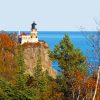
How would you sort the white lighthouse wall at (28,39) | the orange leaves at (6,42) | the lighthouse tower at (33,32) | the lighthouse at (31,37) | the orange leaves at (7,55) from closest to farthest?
the orange leaves at (7,55), the orange leaves at (6,42), the white lighthouse wall at (28,39), the lighthouse at (31,37), the lighthouse tower at (33,32)

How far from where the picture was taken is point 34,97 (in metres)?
37.3

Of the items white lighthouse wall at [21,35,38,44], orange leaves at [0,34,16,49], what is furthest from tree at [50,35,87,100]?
white lighthouse wall at [21,35,38,44]

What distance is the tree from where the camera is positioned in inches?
1896

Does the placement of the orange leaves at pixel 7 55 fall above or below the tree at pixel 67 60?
below

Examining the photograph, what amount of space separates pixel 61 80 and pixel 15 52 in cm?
2802

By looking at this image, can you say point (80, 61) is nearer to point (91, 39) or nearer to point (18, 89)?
point (18, 89)

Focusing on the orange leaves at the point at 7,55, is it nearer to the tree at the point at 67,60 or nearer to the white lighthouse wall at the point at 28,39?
the white lighthouse wall at the point at 28,39

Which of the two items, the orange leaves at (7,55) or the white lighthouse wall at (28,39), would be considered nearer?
the orange leaves at (7,55)

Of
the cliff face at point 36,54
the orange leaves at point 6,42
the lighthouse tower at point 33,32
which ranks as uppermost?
the lighthouse tower at point 33,32

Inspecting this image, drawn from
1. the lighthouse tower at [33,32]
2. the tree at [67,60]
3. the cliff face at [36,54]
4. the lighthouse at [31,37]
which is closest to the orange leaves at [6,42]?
the cliff face at [36,54]

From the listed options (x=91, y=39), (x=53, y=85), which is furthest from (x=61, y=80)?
(x=91, y=39)

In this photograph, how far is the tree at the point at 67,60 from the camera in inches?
1896

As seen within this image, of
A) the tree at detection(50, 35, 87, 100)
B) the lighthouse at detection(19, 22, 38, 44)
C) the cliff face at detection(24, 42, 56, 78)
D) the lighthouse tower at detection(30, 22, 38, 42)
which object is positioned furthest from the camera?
the lighthouse tower at detection(30, 22, 38, 42)

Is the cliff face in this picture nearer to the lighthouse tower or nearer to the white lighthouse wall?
the white lighthouse wall
